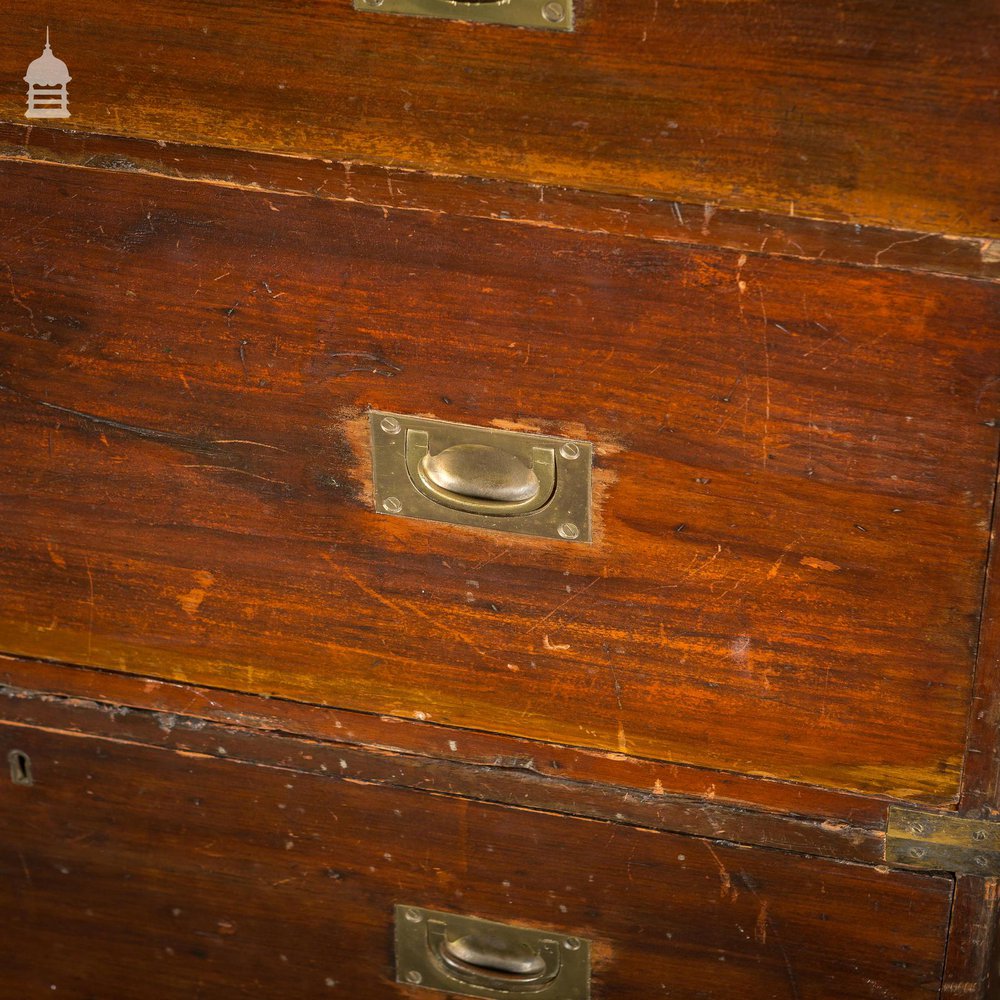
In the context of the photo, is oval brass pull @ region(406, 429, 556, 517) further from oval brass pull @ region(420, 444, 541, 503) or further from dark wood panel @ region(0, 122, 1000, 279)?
dark wood panel @ region(0, 122, 1000, 279)

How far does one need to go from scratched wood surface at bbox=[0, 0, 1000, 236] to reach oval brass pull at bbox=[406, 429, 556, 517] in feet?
0.53

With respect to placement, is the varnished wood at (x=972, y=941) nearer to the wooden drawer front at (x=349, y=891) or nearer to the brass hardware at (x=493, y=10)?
the wooden drawer front at (x=349, y=891)

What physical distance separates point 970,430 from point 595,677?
0.28m

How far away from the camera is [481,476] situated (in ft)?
2.91

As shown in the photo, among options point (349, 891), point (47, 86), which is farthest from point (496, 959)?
point (47, 86)

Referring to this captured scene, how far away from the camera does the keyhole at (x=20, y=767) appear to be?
1095mm

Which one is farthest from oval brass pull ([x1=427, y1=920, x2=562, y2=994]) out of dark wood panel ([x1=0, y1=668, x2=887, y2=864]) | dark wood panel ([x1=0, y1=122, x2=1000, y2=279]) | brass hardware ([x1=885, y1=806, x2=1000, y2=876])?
dark wood panel ([x1=0, y1=122, x2=1000, y2=279])

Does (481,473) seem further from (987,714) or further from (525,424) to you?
(987,714)

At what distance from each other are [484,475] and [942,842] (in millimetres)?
356

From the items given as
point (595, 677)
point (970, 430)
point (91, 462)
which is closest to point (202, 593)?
point (91, 462)

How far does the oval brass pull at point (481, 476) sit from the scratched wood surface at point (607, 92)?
0.53 ft

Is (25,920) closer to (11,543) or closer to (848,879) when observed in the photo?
(11,543)

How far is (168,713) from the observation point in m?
1.05

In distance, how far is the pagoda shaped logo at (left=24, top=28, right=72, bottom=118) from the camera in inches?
33.3
